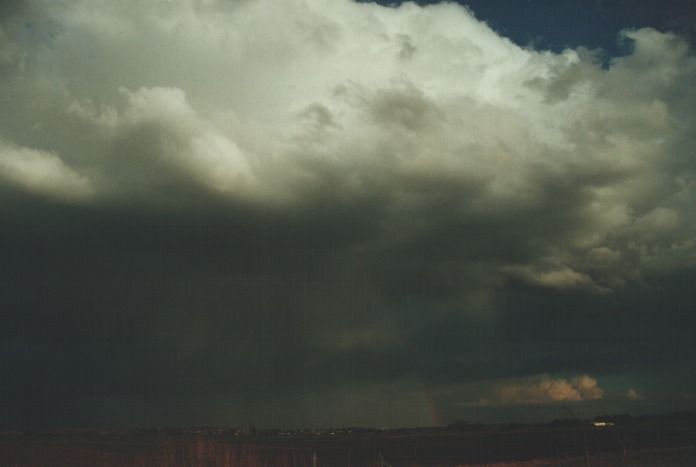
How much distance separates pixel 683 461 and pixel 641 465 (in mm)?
8178

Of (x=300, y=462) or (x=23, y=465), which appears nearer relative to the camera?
(x=23, y=465)

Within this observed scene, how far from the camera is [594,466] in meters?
43.0

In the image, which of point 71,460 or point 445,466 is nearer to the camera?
point 445,466

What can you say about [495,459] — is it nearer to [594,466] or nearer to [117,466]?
[594,466]

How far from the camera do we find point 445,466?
62031 mm

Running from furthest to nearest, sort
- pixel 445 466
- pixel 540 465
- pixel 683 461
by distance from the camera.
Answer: pixel 445 466, pixel 540 465, pixel 683 461

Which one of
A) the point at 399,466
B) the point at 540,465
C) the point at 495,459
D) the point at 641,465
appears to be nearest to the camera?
the point at 641,465

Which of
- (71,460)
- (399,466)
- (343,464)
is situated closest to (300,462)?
(343,464)

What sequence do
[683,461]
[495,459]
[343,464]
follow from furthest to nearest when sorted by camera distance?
1. [495,459]
2. [343,464]
3. [683,461]

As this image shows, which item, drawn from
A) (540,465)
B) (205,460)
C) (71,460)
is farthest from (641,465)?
(71,460)

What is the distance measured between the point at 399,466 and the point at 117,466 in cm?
3273

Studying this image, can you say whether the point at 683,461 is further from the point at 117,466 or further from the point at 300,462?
the point at 117,466

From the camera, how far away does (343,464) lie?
71.0m

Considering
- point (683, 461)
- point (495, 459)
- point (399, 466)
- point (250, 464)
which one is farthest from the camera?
point (495, 459)
